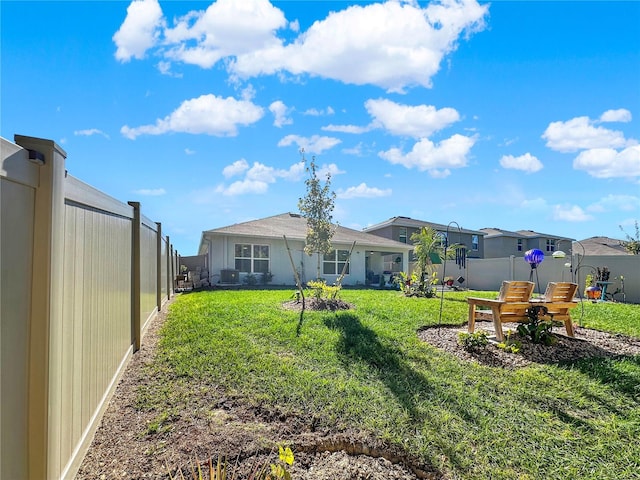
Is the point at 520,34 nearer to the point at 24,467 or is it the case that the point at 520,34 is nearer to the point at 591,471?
the point at 591,471

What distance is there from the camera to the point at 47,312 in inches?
70.9

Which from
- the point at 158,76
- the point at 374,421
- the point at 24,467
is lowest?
the point at 374,421

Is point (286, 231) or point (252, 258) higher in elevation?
point (286, 231)

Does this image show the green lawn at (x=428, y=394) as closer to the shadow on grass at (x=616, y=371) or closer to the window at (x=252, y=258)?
the shadow on grass at (x=616, y=371)

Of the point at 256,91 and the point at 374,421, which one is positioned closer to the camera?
the point at 374,421

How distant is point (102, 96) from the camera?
307 inches

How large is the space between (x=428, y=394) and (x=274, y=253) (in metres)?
14.2

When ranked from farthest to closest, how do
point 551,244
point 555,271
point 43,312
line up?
point 551,244, point 555,271, point 43,312

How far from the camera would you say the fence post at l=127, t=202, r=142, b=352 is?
4906 mm

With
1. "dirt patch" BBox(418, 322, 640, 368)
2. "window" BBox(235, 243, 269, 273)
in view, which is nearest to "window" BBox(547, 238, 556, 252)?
"window" BBox(235, 243, 269, 273)

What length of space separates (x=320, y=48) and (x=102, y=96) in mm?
5217

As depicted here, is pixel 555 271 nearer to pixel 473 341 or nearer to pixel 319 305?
pixel 319 305

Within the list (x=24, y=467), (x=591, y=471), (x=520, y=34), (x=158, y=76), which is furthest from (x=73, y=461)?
(x=520, y=34)

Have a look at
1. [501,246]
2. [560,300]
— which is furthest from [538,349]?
[501,246]
